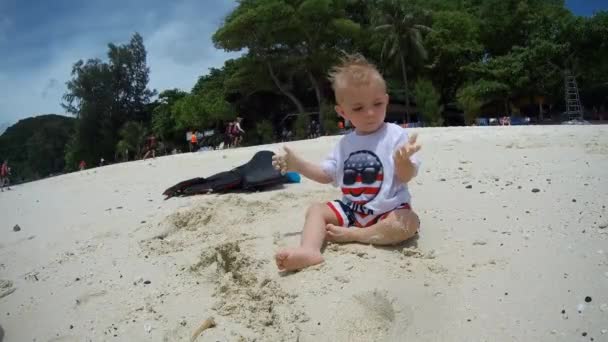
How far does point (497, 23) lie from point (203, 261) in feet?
119

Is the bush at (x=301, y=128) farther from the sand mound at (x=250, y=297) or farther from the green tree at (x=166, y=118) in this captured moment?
the sand mound at (x=250, y=297)

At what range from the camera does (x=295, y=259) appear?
2475 mm

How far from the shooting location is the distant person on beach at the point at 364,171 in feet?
9.01

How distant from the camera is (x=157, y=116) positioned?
138 ft

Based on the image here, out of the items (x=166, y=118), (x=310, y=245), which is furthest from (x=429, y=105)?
(x=310, y=245)

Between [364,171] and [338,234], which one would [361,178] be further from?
[338,234]

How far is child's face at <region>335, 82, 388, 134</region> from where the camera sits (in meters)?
2.91

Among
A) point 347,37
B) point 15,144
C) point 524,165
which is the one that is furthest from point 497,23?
point 15,144

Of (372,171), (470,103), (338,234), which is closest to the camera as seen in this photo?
(338,234)

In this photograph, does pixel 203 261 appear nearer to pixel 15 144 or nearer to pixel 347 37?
pixel 347 37

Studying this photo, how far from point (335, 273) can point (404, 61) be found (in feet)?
107

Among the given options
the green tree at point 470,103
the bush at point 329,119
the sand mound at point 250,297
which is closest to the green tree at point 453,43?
the green tree at point 470,103

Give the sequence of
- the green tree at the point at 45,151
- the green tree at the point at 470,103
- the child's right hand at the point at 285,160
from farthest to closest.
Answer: the green tree at the point at 45,151 → the green tree at the point at 470,103 → the child's right hand at the point at 285,160

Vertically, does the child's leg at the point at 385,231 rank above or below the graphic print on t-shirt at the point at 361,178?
below
